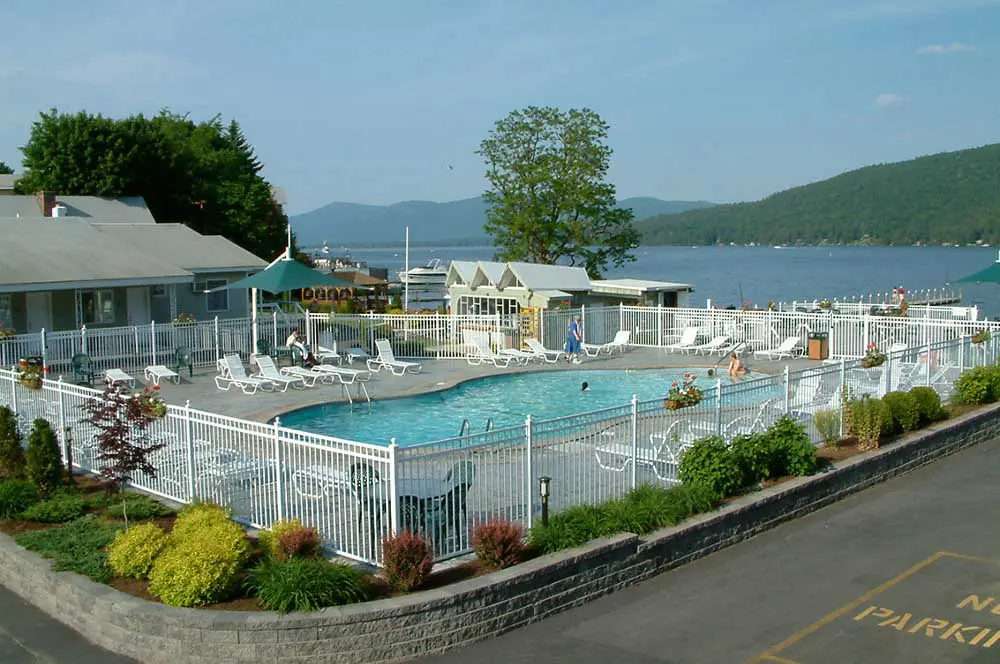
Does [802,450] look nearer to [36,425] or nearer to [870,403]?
[870,403]

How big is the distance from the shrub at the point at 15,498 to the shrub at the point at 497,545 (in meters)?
5.71

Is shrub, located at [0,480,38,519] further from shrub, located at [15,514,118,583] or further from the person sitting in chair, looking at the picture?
the person sitting in chair

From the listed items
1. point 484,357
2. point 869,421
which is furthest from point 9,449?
point 484,357

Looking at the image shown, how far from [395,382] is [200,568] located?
15588 mm

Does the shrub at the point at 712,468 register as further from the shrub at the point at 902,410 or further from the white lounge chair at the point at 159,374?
the white lounge chair at the point at 159,374

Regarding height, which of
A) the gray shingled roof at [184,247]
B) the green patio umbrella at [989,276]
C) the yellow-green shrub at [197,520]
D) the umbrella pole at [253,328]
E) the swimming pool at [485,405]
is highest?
the gray shingled roof at [184,247]

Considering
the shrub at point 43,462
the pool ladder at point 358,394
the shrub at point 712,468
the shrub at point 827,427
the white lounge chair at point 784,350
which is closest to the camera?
the shrub at point 712,468

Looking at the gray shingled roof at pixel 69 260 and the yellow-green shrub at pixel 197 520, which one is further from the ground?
the gray shingled roof at pixel 69 260

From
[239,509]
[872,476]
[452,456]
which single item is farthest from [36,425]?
[872,476]

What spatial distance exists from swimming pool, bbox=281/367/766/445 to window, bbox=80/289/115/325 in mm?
11480

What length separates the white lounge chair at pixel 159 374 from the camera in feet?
75.6

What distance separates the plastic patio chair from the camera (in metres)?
21.8

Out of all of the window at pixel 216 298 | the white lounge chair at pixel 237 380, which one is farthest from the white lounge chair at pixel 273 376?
the window at pixel 216 298

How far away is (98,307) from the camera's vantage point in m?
28.5
